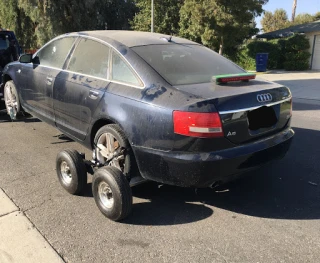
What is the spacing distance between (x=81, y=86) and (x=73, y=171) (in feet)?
3.33

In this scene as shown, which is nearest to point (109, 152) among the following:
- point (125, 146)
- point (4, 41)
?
point (125, 146)

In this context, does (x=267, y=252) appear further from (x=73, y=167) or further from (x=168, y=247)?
(x=73, y=167)

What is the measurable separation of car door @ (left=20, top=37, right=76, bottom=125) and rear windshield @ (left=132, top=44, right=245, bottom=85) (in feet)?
4.49

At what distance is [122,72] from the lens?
351 centimetres

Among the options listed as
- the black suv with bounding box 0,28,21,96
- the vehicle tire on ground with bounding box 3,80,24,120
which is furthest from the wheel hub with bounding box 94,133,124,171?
the black suv with bounding box 0,28,21,96

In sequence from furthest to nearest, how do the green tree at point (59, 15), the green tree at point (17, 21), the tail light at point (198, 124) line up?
the green tree at point (17, 21) → the green tree at point (59, 15) → the tail light at point (198, 124)

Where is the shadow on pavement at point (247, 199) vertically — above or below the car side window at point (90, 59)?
below

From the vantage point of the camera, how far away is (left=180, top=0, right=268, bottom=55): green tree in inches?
698

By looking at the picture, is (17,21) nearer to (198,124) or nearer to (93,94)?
(93,94)

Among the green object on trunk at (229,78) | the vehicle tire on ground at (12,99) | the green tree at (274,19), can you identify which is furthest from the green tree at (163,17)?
the green tree at (274,19)

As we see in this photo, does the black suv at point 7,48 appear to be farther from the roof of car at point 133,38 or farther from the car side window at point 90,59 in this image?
the roof of car at point 133,38

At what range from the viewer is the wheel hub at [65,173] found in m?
3.71

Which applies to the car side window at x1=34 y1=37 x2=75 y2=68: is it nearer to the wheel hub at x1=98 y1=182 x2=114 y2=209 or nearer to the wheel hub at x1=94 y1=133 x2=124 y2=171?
the wheel hub at x1=94 y1=133 x2=124 y2=171

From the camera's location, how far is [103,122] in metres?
3.66
